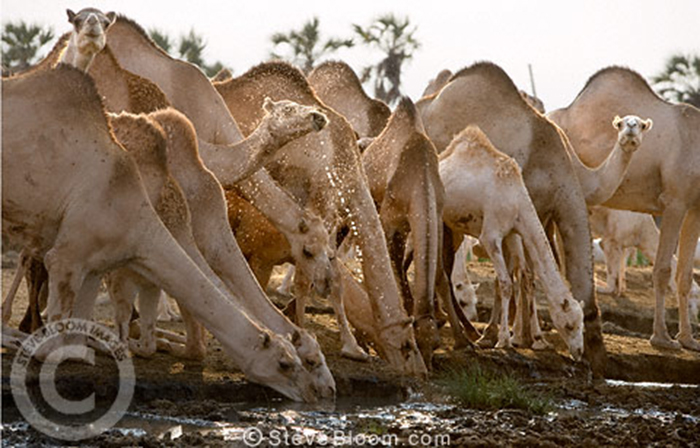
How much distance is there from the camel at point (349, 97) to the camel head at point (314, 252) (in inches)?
156

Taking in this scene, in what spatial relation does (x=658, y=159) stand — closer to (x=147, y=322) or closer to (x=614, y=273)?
(x=614, y=273)

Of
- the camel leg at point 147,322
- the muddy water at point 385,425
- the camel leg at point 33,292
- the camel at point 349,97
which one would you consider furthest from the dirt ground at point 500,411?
the camel at point 349,97

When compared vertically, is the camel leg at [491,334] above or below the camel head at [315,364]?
above

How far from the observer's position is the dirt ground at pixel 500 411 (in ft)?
28.0

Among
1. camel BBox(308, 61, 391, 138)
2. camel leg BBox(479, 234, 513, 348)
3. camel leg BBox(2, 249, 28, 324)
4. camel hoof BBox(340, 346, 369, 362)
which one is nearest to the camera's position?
camel leg BBox(2, 249, 28, 324)

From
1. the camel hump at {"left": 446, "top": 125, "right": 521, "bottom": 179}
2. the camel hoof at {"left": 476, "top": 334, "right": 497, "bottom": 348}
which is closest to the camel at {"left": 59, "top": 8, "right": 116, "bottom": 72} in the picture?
the camel hump at {"left": 446, "top": 125, "right": 521, "bottom": 179}

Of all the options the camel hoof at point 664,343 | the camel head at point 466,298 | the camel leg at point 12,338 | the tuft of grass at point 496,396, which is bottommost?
the tuft of grass at point 496,396

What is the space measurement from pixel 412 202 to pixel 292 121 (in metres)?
2.29

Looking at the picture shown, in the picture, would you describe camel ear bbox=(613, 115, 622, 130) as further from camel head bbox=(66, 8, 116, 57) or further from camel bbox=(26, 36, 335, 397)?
camel head bbox=(66, 8, 116, 57)

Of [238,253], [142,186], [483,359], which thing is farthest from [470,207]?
[142,186]

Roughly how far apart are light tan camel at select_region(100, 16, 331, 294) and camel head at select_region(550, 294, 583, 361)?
2926 mm

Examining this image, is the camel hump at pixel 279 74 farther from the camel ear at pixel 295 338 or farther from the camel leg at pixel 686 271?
the camel leg at pixel 686 271

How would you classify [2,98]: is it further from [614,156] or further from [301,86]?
[614,156]

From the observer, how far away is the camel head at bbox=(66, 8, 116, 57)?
1066cm
